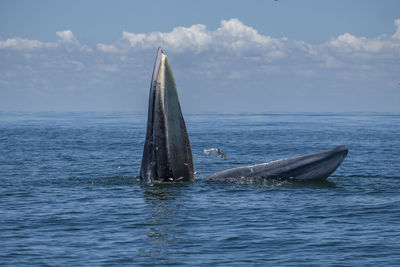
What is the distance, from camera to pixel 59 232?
59.9 ft

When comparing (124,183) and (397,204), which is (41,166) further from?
(397,204)

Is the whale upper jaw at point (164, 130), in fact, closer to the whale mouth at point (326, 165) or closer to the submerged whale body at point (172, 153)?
the submerged whale body at point (172, 153)

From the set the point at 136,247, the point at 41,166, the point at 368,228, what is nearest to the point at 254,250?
the point at 136,247

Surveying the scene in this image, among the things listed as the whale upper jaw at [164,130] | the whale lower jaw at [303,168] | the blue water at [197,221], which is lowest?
the blue water at [197,221]

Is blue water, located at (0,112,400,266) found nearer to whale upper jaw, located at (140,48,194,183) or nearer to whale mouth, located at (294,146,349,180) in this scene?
whale mouth, located at (294,146,349,180)

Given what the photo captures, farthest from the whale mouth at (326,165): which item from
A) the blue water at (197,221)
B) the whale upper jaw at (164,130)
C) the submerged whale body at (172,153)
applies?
the whale upper jaw at (164,130)

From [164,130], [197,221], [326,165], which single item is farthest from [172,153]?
[326,165]

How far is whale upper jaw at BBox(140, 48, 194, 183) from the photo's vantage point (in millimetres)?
23516

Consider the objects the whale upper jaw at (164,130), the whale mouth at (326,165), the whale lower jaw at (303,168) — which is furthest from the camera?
the whale lower jaw at (303,168)

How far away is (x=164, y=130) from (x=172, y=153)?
1.05 m

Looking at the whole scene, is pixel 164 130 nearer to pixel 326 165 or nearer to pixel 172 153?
pixel 172 153

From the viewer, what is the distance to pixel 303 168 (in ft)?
83.3

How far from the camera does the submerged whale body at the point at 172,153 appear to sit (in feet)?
77.4

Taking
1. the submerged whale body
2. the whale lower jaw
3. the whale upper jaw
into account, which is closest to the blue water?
the whale lower jaw
